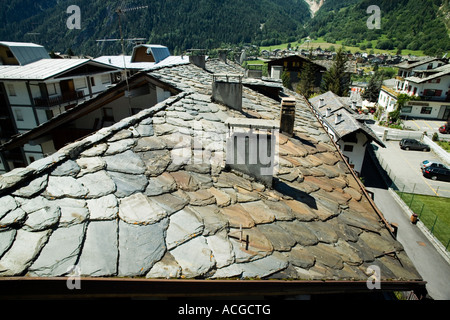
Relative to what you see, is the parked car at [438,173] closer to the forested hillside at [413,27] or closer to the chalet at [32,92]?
the chalet at [32,92]

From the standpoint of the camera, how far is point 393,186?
27859 mm

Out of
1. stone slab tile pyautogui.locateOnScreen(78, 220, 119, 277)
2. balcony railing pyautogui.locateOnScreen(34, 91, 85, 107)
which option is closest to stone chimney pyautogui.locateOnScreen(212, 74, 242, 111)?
stone slab tile pyautogui.locateOnScreen(78, 220, 119, 277)

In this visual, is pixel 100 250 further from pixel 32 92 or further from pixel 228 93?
pixel 32 92

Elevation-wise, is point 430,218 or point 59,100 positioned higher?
point 59,100

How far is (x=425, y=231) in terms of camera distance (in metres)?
20.4

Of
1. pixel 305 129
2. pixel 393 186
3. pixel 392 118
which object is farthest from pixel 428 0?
pixel 305 129

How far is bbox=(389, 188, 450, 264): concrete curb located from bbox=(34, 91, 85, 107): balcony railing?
124ft

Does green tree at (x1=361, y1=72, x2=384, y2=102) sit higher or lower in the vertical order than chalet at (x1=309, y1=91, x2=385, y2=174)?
lower

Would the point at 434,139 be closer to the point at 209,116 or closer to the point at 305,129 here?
the point at 305,129

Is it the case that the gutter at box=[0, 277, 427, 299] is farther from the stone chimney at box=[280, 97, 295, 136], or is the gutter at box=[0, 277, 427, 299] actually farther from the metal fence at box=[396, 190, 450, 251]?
the metal fence at box=[396, 190, 450, 251]

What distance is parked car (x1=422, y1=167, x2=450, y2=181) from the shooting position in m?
29.1

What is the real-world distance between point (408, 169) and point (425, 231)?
14.7 meters

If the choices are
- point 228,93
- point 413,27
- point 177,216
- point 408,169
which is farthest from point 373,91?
point 413,27

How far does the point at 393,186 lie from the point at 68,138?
3070cm
